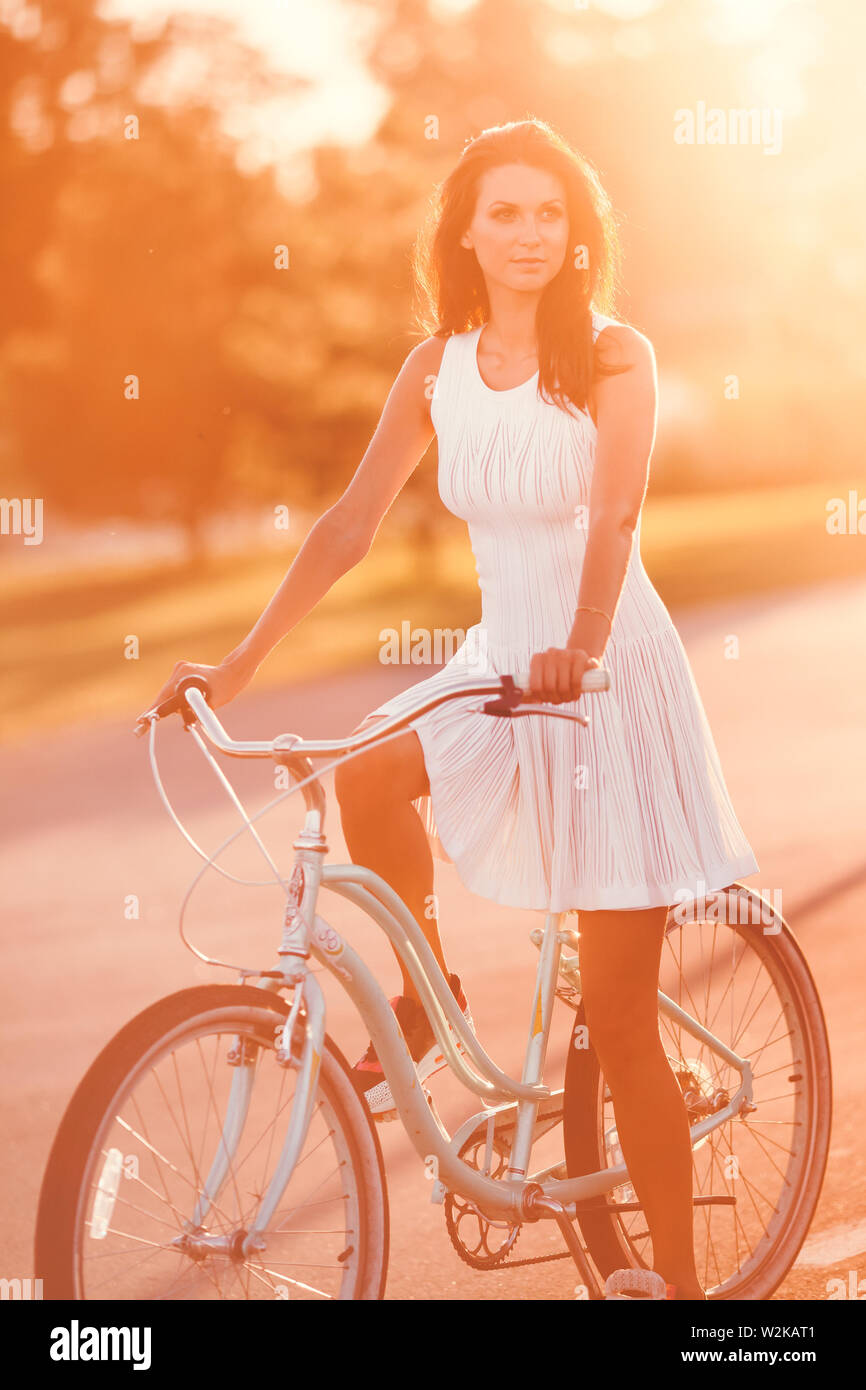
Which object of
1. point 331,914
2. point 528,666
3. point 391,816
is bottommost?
point 391,816

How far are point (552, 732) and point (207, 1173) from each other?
97 cm

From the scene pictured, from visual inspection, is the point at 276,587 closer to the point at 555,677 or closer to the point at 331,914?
the point at 331,914

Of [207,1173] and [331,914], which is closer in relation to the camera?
[207,1173]

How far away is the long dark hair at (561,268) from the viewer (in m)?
3.41

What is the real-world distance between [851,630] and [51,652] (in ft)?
22.3

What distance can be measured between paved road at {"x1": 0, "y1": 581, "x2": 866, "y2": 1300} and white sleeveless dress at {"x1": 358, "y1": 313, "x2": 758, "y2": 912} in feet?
3.47

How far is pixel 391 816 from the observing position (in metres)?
3.40

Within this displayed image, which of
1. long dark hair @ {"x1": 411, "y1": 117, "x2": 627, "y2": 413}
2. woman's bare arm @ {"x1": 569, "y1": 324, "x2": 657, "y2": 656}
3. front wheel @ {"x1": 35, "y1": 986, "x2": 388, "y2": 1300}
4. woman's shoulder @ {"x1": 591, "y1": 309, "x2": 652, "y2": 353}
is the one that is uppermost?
long dark hair @ {"x1": 411, "y1": 117, "x2": 627, "y2": 413}

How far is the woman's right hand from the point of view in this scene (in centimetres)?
326

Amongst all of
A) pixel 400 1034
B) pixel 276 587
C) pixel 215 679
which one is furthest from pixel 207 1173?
pixel 276 587

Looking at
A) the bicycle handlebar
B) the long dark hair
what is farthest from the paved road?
the long dark hair

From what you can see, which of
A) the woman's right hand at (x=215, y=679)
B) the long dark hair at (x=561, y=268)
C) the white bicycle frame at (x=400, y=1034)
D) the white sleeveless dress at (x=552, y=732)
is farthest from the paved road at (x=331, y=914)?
the long dark hair at (x=561, y=268)

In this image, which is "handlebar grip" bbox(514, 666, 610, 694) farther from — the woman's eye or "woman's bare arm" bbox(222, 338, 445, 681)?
the woman's eye
